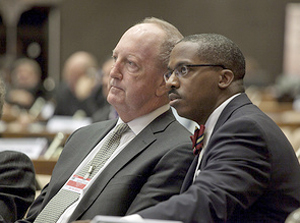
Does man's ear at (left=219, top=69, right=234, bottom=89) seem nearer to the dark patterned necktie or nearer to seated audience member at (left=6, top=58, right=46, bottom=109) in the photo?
the dark patterned necktie

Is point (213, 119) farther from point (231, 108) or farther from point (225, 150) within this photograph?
point (225, 150)

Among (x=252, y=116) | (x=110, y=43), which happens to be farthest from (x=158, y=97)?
(x=110, y=43)

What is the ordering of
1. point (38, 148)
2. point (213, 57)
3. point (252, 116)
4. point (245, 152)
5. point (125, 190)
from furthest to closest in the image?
1. point (38, 148)
2. point (125, 190)
3. point (213, 57)
4. point (252, 116)
5. point (245, 152)

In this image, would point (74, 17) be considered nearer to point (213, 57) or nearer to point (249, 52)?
point (249, 52)

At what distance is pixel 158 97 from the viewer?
2490 mm

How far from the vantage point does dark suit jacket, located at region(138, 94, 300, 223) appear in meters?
1.63

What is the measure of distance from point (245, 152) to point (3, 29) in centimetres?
1357

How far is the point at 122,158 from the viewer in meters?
2.29

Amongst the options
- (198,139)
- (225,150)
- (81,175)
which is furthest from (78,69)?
(225,150)

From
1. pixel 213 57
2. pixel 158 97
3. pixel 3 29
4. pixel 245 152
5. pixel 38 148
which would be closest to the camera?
pixel 245 152

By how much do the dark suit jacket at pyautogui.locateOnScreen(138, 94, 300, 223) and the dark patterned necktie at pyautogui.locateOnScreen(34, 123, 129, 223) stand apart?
67 cm

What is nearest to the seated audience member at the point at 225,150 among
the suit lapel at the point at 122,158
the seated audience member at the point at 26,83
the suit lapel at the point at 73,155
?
the suit lapel at the point at 122,158

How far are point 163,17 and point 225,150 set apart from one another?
42.5ft

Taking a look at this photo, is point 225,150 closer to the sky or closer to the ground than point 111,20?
closer to the sky
